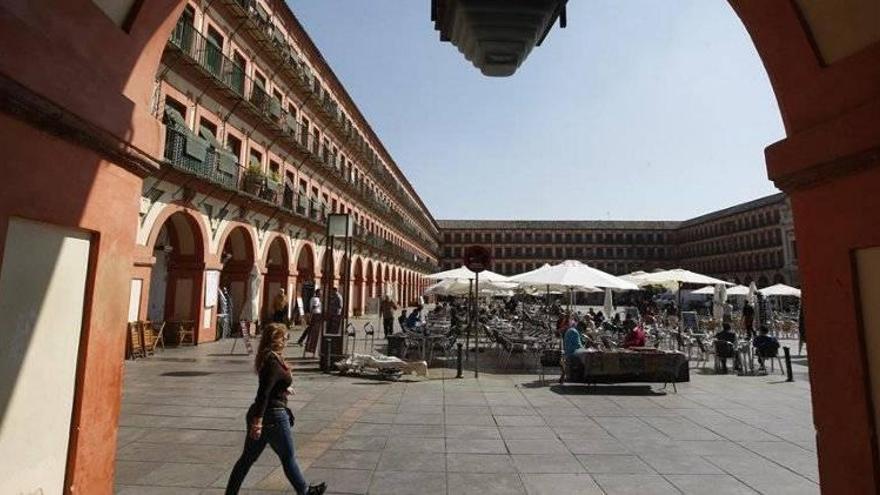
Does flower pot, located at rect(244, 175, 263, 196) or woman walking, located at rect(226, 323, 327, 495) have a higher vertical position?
flower pot, located at rect(244, 175, 263, 196)

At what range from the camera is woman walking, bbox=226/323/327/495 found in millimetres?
3885

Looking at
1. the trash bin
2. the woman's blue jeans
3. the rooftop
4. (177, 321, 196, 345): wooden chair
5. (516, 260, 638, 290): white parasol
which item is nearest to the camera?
the woman's blue jeans

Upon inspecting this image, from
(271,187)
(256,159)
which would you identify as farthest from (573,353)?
(256,159)

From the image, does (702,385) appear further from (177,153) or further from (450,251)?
(450,251)

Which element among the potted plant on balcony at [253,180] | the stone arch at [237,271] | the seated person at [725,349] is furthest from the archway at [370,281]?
the seated person at [725,349]

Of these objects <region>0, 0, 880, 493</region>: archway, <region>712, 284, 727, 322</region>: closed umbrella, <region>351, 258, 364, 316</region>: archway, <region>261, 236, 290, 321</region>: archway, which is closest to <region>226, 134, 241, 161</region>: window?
<region>261, 236, 290, 321</region>: archway

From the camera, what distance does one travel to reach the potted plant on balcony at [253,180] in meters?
16.6

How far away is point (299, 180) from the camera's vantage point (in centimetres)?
2231

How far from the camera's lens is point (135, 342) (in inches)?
454

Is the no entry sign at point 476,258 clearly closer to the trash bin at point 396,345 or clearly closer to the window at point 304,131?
the trash bin at point 396,345

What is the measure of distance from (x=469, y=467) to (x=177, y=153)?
11199 millimetres

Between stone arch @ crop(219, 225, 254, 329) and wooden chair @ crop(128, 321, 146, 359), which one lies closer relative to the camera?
wooden chair @ crop(128, 321, 146, 359)

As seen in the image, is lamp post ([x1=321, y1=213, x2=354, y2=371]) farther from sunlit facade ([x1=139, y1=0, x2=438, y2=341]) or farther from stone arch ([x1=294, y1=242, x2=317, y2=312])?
stone arch ([x1=294, y1=242, x2=317, y2=312])

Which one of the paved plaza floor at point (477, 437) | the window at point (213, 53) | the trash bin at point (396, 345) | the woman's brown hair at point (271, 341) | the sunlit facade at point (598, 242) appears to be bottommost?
the paved plaza floor at point (477, 437)
